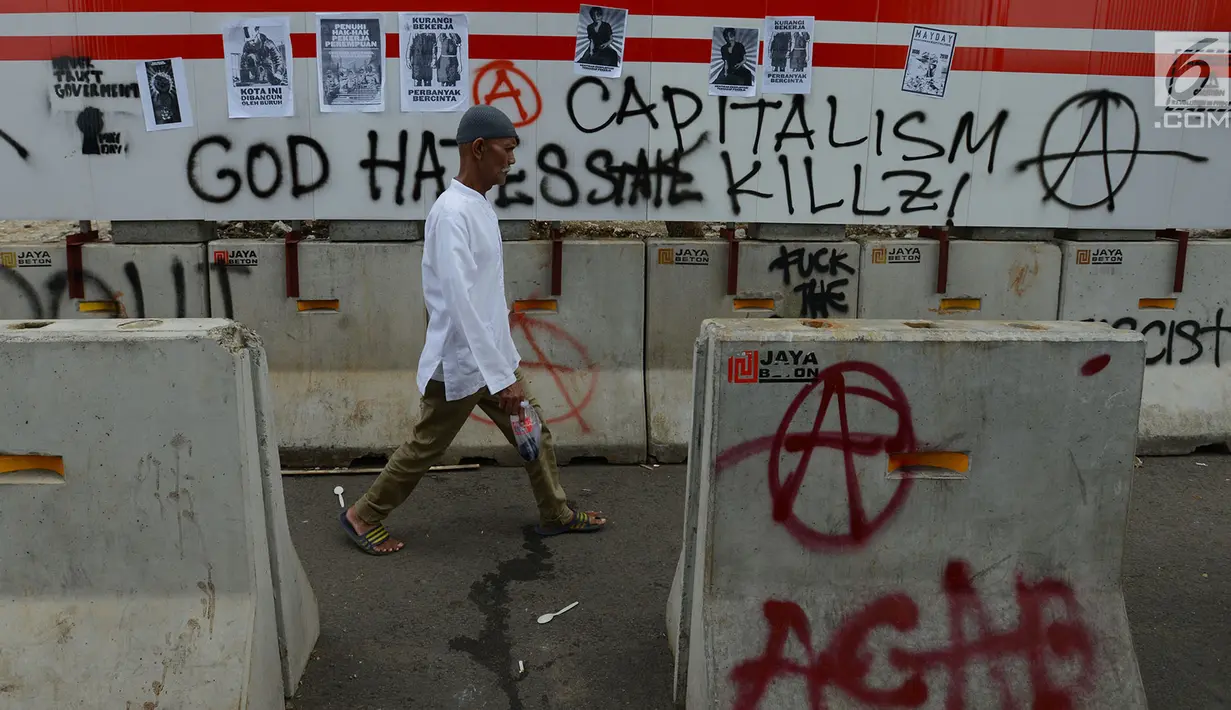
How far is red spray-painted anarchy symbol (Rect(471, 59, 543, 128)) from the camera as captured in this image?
6242 mm

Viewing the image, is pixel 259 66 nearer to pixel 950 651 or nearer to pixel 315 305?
pixel 315 305

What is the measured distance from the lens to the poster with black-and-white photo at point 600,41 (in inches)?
245

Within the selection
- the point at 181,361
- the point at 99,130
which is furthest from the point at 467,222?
the point at 99,130

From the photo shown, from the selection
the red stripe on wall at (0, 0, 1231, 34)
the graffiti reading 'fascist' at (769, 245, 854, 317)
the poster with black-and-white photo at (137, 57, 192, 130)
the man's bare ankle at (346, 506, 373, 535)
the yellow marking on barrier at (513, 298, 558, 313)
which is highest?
the red stripe on wall at (0, 0, 1231, 34)

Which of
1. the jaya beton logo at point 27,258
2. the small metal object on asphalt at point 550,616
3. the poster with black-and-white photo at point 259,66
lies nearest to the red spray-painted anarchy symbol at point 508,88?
the poster with black-and-white photo at point 259,66

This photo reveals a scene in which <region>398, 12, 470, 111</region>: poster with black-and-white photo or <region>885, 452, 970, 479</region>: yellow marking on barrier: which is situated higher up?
<region>398, 12, 470, 111</region>: poster with black-and-white photo

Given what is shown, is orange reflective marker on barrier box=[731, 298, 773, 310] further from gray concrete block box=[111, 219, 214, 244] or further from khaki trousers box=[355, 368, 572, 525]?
gray concrete block box=[111, 219, 214, 244]

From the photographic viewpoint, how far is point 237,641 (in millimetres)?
3527

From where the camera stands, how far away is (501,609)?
15.0 feet

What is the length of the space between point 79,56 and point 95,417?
3593mm

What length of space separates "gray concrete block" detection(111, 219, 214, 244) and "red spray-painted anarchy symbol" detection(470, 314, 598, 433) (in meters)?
1.98

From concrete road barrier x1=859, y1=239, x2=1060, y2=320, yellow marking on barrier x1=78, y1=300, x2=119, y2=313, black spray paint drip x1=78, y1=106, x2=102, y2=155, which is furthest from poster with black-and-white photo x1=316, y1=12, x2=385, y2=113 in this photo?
concrete road barrier x1=859, y1=239, x2=1060, y2=320

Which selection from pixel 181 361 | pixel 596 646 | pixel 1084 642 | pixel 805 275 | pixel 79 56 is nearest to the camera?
pixel 181 361

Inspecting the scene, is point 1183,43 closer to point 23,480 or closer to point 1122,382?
point 1122,382
